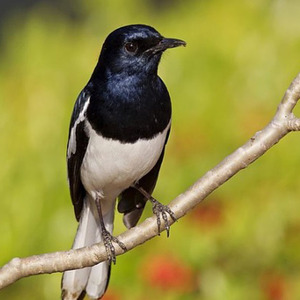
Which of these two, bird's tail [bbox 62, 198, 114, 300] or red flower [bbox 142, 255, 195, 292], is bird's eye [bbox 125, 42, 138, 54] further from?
red flower [bbox 142, 255, 195, 292]

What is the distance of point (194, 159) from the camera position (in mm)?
4641

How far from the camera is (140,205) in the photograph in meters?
4.04

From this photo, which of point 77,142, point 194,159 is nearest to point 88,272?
point 77,142

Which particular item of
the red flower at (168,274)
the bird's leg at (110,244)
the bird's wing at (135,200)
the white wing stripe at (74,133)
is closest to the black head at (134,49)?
the white wing stripe at (74,133)

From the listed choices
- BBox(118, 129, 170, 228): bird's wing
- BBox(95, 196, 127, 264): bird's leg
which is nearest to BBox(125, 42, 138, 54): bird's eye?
BBox(118, 129, 170, 228): bird's wing

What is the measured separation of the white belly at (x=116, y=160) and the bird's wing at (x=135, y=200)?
13cm

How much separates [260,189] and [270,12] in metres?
1.84

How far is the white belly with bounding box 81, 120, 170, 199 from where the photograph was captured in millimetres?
3574

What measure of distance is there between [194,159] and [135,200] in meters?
0.67

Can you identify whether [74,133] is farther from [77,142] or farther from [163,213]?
[163,213]

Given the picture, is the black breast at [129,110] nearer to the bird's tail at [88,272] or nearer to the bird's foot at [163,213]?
the bird's foot at [163,213]

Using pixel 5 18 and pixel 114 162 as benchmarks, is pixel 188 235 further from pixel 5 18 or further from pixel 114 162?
pixel 5 18

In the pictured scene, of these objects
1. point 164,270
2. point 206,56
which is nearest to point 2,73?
point 206,56

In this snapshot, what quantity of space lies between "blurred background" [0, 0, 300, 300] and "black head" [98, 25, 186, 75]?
0.98 metres
